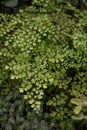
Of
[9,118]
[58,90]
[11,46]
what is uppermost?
[11,46]

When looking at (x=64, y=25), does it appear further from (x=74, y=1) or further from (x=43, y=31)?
(x=74, y=1)

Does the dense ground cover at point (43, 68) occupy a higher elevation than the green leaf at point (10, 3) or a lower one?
lower

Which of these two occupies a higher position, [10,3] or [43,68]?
[10,3]

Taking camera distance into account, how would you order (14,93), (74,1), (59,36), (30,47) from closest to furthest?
(30,47) → (59,36) → (14,93) → (74,1)

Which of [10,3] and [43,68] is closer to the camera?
[43,68]

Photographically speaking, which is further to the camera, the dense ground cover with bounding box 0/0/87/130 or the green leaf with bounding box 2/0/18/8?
the green leaf with bounding box 2/0/18/8

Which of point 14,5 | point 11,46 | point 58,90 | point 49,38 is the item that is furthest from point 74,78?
point 14,5

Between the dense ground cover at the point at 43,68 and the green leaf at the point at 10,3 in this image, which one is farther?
the green leaf at the point at 10,3

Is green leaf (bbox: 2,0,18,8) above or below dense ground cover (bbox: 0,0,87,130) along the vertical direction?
above
